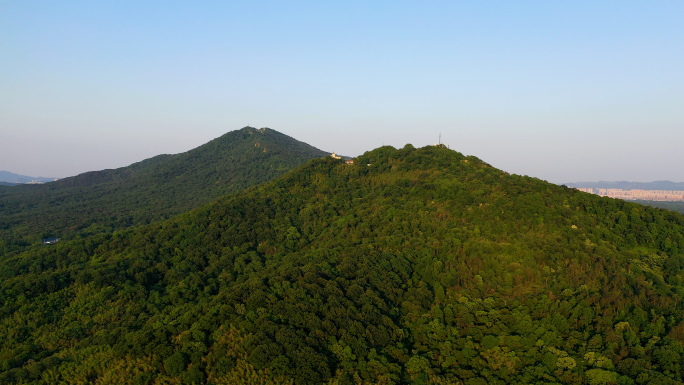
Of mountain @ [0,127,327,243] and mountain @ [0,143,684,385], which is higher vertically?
mountain @ [0,127,327,243]

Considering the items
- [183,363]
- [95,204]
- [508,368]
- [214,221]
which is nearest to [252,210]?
[214,221]

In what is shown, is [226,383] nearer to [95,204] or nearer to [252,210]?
[252,210]

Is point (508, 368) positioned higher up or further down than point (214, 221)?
further down

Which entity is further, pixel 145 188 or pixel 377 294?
pixel 145 188

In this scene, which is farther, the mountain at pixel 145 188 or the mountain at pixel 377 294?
the mountain at pixel 145 188

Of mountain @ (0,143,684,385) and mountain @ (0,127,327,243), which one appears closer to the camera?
mountain @ (0,143,684,385)
